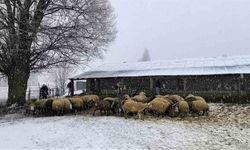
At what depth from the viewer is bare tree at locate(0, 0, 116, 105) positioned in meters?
21.7

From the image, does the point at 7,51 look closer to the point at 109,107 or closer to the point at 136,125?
the point at 109,107

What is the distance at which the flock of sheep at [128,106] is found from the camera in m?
19.6

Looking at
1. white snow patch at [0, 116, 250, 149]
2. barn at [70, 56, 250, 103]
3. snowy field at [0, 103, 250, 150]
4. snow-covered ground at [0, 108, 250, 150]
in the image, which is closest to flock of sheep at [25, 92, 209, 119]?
snowy field at [0, 103, 250, 150]

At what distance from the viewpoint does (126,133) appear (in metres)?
14.9

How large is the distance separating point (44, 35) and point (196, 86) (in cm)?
1298

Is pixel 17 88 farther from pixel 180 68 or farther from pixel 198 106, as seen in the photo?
pixel 180 68

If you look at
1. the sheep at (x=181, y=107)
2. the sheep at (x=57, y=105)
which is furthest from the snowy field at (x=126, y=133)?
the sheep at (x=57, y=105)

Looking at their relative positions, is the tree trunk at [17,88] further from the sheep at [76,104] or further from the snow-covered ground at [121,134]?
the snow-covered ground at [121,134]

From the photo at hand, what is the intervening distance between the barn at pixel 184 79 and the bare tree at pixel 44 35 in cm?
563

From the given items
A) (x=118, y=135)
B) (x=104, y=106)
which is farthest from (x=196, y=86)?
(x=118, y=135)

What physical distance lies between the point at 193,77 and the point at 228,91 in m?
2.84

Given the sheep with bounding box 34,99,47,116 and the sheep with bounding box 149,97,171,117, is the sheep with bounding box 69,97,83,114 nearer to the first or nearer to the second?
the sheep with bounding box 34,99,47,116

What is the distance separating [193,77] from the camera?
2884 centimetres

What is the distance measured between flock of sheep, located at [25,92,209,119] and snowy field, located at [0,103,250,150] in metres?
0.95
